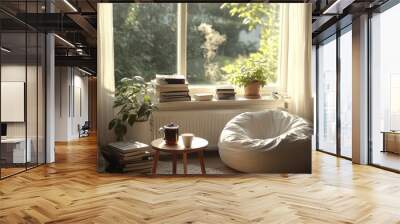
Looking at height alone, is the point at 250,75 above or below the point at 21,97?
above

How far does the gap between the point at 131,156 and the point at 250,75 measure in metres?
1.44

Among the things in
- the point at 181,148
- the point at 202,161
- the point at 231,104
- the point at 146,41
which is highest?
A: the point at 146,41

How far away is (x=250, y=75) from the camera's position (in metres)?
3.35

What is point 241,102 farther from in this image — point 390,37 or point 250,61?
point 390,37

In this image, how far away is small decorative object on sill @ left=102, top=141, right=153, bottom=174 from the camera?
3514 millimetres

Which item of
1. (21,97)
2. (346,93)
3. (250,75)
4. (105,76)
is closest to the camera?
(250,75)

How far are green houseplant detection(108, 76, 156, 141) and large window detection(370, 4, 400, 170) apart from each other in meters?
3.37

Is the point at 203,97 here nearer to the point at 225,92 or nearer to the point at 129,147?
the point at 225,92

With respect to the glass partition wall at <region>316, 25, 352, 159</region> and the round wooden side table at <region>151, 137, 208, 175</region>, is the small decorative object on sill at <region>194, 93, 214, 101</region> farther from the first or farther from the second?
the glass partition wall at <region>316, 25, 352, 159</region>

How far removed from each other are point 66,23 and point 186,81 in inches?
122

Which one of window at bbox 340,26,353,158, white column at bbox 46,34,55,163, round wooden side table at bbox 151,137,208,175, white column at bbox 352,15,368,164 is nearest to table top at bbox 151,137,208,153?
round wooden side table at bbox 151,137,208,175

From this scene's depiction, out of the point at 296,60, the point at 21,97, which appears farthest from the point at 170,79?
the point at 21,97

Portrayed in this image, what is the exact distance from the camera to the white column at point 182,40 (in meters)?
3.42

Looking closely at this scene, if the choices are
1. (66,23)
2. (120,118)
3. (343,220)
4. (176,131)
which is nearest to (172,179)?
(176,131)
